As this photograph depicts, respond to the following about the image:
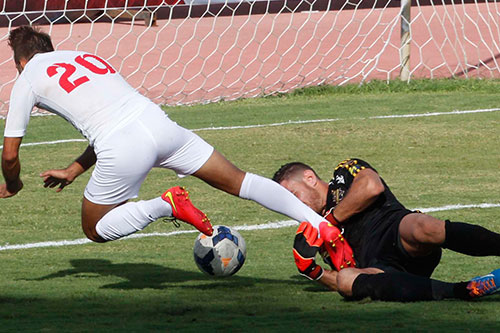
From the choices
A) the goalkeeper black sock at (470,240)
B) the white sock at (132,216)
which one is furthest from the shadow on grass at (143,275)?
the goalkeeper black sock at (470,240)

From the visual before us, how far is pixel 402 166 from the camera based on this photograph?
9.31m

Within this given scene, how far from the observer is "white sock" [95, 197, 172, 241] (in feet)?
17.5

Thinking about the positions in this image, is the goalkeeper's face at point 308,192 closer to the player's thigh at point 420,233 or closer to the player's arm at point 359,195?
the player's arm at point 359,195

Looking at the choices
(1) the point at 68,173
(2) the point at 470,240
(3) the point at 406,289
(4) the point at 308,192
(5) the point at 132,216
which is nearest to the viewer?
(3) the point at 406,289

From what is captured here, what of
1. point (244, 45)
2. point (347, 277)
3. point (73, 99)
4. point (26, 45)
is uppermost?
point (26, 45)

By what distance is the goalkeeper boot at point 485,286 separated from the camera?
15.6 feet

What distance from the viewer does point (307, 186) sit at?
18.8 feet

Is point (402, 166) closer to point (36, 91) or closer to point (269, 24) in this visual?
point (36, 91)

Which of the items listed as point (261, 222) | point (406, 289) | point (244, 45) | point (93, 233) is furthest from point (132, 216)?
point (244, 45)

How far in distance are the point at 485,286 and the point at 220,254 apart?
5.14 ft

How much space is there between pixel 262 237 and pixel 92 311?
7.31 feet

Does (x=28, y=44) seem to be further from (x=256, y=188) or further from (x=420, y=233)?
(x=420, y=233)

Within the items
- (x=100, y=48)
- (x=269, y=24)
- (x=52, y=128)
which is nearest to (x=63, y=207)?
(x=52, y=128)

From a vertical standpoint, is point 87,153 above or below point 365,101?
above
